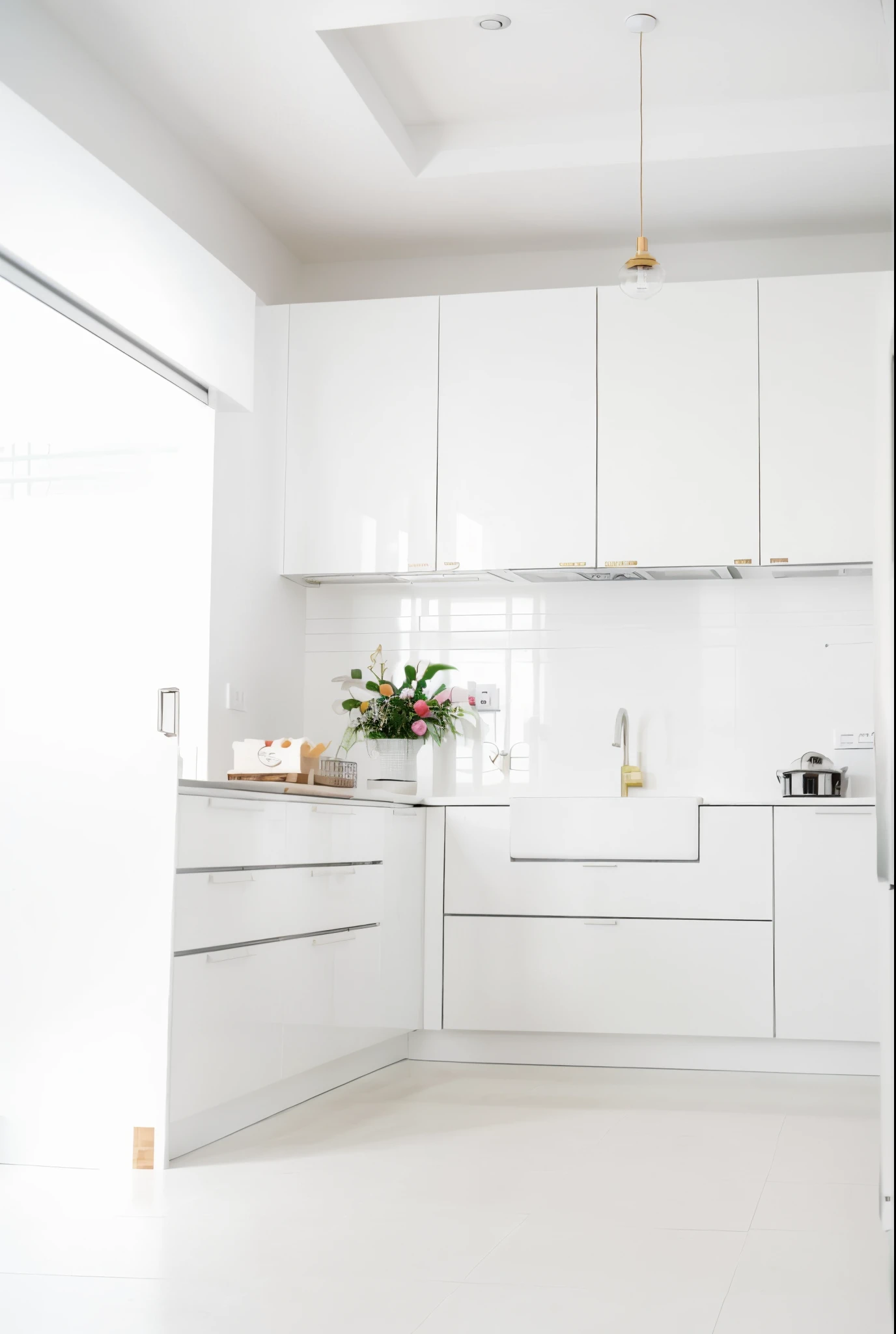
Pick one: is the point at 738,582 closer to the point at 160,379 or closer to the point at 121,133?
the point at 160,379

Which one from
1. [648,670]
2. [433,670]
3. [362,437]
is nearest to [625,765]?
[648,670]

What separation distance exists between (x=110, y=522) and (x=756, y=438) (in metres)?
2.18

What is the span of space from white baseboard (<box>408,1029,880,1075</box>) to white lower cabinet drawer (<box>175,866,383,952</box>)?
27.9 inches

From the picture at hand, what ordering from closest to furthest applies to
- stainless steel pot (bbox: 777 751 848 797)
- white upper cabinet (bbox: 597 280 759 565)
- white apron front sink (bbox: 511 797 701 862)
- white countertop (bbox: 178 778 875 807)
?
white countertop (bbox: 178 778 875 807) < white apron front sink (bbox: 511 797 701 862) < stainless steel pot (bbox: 777 751 848 797) < white upper cabinet (bbox: 597 280 759 565)

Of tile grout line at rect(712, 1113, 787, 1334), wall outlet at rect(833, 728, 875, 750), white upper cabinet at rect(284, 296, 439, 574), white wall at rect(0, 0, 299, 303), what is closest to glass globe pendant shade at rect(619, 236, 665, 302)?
white upper cabinet at rect(284, 296, 439, 574)

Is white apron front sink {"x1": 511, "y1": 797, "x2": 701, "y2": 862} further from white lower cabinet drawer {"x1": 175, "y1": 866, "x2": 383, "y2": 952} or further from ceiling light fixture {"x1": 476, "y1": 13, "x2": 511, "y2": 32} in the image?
ceiling light fixture {"x1": 476, "y1": 13, "x2": 511, "y2": 32}

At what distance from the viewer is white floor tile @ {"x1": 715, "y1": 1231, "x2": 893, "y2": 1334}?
186cm

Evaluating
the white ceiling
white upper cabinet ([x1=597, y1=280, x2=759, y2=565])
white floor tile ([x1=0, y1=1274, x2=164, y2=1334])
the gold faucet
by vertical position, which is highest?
the white ceiling

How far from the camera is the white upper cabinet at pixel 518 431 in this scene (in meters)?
4.60

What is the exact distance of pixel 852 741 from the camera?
460 centimetres

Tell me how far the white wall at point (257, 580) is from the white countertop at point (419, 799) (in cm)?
45

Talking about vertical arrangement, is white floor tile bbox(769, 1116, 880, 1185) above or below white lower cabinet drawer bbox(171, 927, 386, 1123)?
below

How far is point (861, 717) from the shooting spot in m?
4.61

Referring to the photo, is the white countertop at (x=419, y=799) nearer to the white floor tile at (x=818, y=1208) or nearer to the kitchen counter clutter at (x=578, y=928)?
the kitchen counter clutter at (x=578, y=928)
